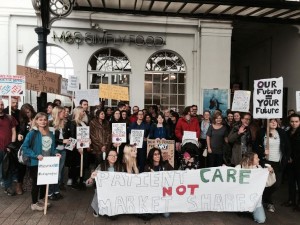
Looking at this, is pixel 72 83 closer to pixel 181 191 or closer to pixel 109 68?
pixel 109 68

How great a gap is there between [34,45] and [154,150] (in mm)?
8843

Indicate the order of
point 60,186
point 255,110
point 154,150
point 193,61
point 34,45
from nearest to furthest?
point 154,150
point 255,110
point 60,186
point 34,45
point 193,61

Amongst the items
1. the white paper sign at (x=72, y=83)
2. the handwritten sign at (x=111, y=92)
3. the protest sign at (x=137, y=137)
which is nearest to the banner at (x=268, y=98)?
the protest sign at (x=137, y=137)

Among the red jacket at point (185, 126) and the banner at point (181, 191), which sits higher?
the red jacket at point (185, 126)

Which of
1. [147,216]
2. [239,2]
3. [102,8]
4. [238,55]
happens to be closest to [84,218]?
[147,216]

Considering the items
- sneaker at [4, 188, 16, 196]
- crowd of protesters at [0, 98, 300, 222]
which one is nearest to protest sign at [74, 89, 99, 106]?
crowd of protesters at [0, 98, 300, 222]

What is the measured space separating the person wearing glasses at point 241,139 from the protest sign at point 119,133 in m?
2.29

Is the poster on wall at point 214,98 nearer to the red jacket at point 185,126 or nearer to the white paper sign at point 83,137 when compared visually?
Answer: the red jacket at point 185,126

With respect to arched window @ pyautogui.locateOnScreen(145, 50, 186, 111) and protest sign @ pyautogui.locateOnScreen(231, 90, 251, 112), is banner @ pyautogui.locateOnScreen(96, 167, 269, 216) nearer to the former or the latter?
protest sign @ pyautogui.locateOnScreen(231, 90, 251, 112)

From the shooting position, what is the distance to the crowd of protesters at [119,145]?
229 inches

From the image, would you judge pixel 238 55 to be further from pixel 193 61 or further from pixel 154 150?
pixel 154 150

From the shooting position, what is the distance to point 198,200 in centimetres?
558

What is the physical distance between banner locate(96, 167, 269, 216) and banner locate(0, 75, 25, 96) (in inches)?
125

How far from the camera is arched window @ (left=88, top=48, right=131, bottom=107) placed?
532 inches
